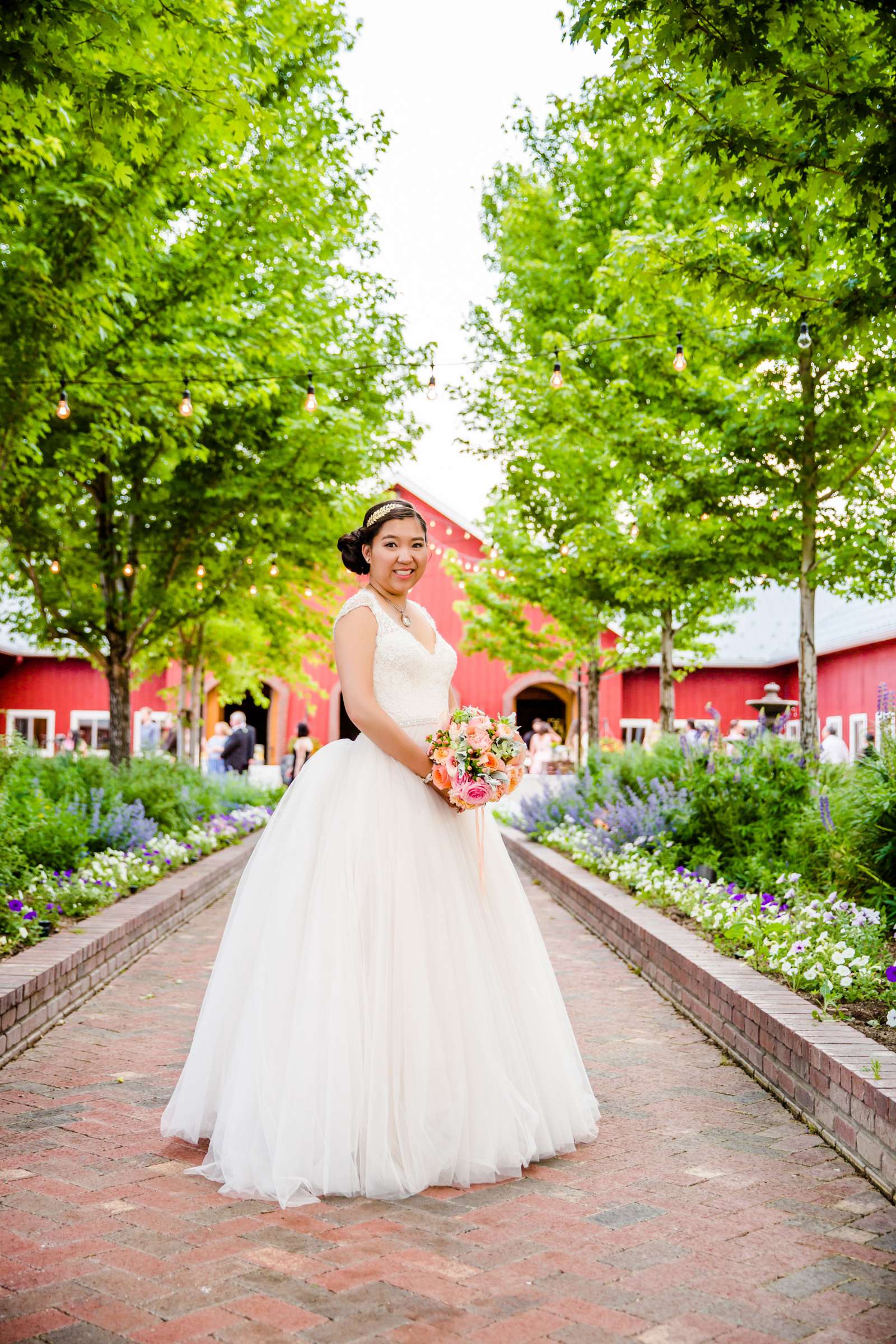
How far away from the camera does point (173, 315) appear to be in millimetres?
11688

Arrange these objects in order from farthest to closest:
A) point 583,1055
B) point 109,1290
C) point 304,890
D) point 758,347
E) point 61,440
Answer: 1. point 61,440
2. point 758,347
3. point 583,1055
4. point 304,890
5. point 109,1290

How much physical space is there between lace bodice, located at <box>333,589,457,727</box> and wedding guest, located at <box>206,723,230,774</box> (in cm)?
2032

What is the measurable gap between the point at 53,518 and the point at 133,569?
194 cm

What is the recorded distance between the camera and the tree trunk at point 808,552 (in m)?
11.8

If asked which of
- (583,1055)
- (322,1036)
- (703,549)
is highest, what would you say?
(703,549)

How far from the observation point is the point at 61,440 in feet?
41.6

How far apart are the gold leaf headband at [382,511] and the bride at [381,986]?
0.02 meters

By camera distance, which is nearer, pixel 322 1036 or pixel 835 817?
pixel 322 1036

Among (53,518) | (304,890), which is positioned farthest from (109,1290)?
(53,518)

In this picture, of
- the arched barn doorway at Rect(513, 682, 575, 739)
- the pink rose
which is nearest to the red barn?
the arched barn doorway at Rect(513, 682, 575, 739)

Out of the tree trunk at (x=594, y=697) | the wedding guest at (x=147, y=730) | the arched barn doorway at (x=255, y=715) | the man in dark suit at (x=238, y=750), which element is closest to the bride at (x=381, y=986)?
the wedding guest at (x=147, y=730)

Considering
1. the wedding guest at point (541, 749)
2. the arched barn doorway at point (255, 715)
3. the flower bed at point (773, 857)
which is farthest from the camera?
the arched barn doorway at point (255, 715)

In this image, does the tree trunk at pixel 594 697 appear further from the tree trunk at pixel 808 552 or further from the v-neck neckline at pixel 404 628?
the v-neck neckline at pixel 404 628

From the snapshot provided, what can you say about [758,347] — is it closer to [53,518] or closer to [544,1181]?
[544,1181]
